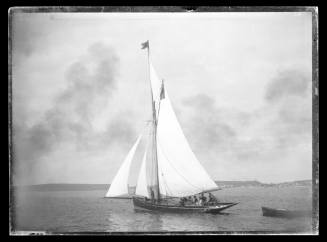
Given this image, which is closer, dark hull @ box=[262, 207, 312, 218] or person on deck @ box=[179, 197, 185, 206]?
dark hull @ box=[262, 207, 312, 218]

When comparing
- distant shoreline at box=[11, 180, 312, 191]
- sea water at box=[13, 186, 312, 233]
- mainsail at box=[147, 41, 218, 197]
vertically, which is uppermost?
mainsail at box=[147, 41, 218, 197]

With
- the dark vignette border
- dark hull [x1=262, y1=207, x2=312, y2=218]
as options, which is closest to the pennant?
the dark vignette border

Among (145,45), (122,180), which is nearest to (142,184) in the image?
(122,180)

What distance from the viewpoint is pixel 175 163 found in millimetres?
3783

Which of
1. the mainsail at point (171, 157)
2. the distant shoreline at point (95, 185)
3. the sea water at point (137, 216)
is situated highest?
the mainsail at point (171, 157)

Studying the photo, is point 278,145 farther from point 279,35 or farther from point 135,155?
point 135,155

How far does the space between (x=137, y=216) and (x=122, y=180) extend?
1.20 ft

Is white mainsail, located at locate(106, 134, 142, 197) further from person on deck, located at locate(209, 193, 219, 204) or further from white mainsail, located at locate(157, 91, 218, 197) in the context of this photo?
person on deck, located at locate(209, 193, 219, 204)

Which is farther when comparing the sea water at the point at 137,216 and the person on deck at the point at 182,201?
the person on deck at the point at 182,201

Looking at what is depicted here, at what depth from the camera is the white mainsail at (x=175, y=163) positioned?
369 cm

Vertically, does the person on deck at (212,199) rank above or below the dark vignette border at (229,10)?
below

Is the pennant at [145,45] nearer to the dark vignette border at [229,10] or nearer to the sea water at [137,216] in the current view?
the dark vignette border at [229,10]

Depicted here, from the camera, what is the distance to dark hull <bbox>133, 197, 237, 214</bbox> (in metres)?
3.67

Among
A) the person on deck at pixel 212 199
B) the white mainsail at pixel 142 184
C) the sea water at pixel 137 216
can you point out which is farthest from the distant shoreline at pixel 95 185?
the white mainsail at pixel 142 184
